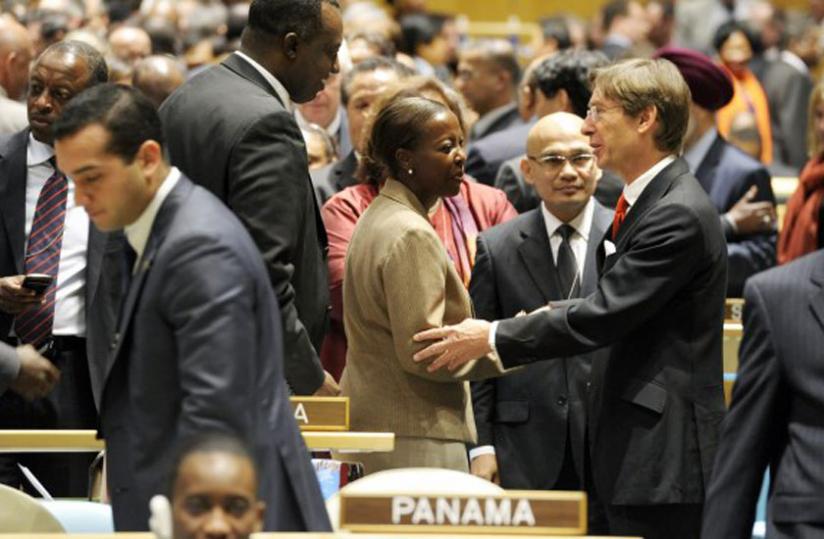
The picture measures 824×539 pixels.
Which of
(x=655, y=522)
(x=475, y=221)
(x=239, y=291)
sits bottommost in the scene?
(x=655, y=522)

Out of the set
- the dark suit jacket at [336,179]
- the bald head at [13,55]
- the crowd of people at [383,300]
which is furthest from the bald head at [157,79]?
the dark suit jacket at [336,179]

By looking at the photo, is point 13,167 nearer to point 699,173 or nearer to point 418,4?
point 699,173

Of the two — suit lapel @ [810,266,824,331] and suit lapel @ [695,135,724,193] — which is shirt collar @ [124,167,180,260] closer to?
suit lapel @ [810,266,824,331]

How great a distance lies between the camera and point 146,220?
370 centimetres

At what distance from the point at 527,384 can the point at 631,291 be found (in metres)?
0.77

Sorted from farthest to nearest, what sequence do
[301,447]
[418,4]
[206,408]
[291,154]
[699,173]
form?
[418,4]
[699,173]
[291,154]
[301,447]
[206,408]

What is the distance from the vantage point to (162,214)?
12.1 feet

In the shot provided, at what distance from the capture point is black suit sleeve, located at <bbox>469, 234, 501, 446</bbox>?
5457 mm

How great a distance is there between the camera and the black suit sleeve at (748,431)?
3.74 m

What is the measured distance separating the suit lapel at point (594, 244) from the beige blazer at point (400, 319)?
64cm

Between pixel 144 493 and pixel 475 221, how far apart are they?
2.64 m

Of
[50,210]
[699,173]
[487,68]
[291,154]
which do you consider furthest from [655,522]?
[487,68]

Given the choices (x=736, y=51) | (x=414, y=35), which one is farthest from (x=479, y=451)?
(x=414, y=35)

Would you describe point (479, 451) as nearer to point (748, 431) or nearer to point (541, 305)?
point (541, 305)
